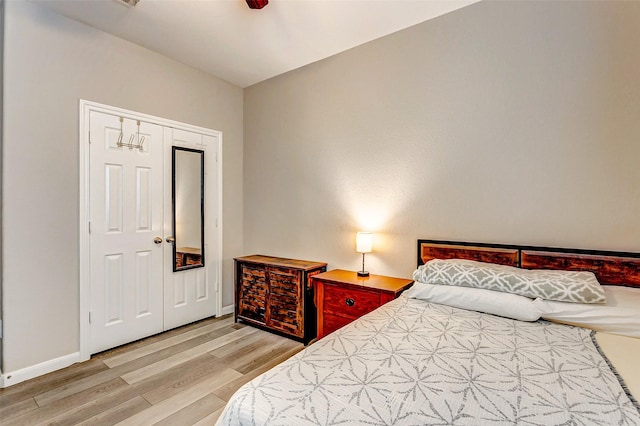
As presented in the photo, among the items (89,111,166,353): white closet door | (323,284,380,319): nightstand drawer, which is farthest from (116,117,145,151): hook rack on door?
(323,284,380,319): nightstand drawer

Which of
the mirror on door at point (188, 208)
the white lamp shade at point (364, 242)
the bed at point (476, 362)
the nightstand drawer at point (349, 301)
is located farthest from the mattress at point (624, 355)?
the mirror on door at point (188, 208)

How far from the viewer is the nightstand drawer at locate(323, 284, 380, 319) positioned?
2475 mm

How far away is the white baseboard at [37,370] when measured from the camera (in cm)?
224

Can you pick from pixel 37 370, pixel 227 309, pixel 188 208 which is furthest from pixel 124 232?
pixel 227 309

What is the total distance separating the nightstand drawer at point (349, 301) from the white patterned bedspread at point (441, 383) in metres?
0.88

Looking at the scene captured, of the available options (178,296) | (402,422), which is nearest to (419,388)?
(402,422)

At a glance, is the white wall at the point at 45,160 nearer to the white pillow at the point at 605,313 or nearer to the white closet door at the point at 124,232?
the white closet door at the point at 124,232

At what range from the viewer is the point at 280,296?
10.3 ft

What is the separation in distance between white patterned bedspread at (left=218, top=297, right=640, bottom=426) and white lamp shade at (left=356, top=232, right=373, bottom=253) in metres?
1.20

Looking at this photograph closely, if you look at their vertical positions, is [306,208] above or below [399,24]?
below

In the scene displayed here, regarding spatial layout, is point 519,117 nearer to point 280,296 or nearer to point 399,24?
point 399,24

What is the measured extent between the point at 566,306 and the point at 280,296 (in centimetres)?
225

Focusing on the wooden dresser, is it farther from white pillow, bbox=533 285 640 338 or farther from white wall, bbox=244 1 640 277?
white pillow, bbox=533 285 640 338

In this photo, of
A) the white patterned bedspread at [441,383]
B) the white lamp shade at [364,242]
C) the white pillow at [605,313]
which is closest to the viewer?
the white patterned bedspread at [441,383]
